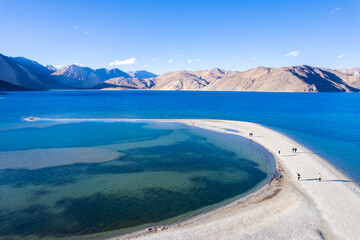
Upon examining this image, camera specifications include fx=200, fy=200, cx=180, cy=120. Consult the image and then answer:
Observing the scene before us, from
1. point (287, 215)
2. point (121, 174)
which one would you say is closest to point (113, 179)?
point (121, 174)

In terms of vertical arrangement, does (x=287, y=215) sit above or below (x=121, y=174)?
above

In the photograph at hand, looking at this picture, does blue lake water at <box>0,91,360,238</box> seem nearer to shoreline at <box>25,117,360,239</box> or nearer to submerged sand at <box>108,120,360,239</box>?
shoreline at <box>25,117,360,239</box>

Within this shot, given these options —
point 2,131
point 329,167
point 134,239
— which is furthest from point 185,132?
point 2,131

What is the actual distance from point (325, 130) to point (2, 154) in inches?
3464

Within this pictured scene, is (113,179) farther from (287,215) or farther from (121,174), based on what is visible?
(287,215)

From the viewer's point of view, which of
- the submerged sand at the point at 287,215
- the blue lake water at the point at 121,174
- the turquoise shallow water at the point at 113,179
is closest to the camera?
the submerged sand at the point at 287,215

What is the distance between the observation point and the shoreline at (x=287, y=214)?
716 inches

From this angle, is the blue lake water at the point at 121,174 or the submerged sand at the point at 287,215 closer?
the submerged sand at the point at 287,215

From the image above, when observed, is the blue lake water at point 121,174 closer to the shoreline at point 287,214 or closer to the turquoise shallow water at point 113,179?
the turquoise shallow water at point 113,179

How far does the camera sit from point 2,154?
41.1 metres

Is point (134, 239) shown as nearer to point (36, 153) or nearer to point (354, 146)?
point (36, 153)

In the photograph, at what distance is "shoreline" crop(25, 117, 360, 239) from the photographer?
716 inches

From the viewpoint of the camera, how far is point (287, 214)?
21094 millimetres

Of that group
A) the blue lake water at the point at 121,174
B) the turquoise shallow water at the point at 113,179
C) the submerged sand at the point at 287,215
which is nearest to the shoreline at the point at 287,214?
the submerged sand at the point at 287,215
